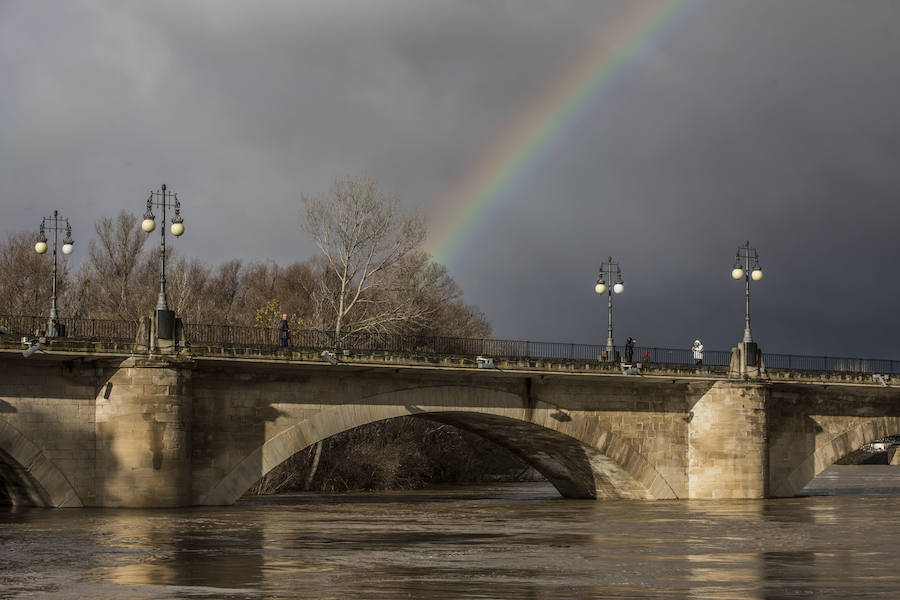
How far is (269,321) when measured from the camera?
192 ft

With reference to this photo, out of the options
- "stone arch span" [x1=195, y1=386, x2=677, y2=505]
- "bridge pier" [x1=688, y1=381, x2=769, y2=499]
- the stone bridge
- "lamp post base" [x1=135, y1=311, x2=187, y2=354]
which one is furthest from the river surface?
"lamp post base" [x1=135, y1=311, x2=187, y2=354]

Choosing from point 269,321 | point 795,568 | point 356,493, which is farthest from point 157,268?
point 795,568

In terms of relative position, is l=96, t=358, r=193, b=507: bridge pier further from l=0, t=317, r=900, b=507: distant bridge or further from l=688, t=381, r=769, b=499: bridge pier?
l=688, t=381, r=769, b=499: bridge pier

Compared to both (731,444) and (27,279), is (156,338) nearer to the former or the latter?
(731,444)

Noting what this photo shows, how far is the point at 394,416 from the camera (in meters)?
37.3

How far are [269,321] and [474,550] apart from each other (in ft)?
120

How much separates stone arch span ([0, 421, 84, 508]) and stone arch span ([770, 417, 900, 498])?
24.8 meters

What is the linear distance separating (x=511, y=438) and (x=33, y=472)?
17886 mm

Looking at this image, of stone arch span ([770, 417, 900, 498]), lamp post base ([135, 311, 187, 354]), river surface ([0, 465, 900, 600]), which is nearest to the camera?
river surface ([0, 465, 900, 600])

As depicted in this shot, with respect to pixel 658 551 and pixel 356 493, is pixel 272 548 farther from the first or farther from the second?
pixel 356 493

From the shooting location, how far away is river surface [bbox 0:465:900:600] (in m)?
17.3

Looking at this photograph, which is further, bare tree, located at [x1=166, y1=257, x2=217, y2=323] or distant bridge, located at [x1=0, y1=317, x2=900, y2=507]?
bare tree, located at [x1=166, y1=257, x2=217, y2=323]

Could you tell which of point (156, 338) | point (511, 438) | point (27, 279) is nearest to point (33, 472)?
point (156, 338)

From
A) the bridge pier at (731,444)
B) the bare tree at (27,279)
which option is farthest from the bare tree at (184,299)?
the bridge pier at (731,444)
